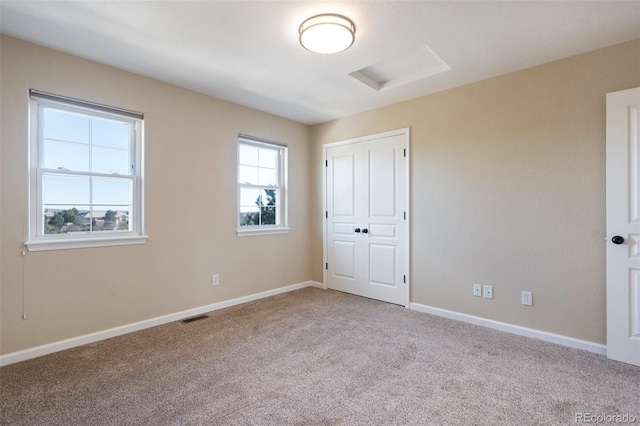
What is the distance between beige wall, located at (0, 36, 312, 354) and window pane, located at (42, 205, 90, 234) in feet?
0.56

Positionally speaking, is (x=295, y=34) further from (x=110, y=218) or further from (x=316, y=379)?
(x=316, y=379)

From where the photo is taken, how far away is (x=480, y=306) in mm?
3072

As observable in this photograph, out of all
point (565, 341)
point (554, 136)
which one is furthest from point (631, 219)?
point (565, 341)

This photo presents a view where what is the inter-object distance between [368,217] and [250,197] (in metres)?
1.58

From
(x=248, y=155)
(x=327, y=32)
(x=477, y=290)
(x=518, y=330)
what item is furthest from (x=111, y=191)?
(x=518, y=330)

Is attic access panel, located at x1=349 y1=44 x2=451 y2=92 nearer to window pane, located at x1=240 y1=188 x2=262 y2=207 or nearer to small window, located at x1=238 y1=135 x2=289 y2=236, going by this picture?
small window, located at x1=238 y1=135 x2=289 y2=236

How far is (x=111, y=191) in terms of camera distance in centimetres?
282

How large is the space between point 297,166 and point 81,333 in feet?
10.2

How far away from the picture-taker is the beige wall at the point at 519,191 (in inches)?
97.9

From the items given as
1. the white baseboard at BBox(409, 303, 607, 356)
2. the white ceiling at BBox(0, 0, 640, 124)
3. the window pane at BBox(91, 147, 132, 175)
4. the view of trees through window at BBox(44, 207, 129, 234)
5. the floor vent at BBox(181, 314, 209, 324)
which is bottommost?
the floor vent at BBox(181, 314, 209, 324)

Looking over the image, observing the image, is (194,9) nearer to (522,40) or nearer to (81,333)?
(522,40)

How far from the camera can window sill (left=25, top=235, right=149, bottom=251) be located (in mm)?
2393

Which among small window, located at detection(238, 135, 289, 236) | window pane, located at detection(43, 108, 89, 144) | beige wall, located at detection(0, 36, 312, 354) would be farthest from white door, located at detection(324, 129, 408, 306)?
window pane, located at detection(43, 108, 89, 144)

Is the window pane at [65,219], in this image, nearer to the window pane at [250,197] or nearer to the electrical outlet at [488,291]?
the window pane at [250,197]
